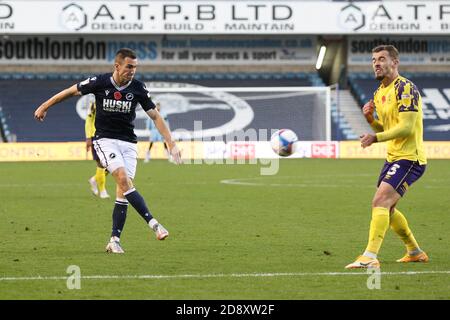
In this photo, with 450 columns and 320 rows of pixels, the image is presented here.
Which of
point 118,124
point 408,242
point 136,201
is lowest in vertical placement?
point 408,242

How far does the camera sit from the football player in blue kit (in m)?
11.2

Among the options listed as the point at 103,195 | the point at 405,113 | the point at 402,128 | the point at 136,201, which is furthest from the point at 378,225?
the point at 103,195

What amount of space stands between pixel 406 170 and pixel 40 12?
40.5 meters

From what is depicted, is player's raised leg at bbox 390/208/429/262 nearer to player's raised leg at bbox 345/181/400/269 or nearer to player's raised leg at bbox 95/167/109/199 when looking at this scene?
player's raised leg at bbox 345/181/400/269

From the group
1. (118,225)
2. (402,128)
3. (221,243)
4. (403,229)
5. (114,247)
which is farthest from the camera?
(221,243)

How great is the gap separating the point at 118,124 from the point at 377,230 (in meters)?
3.46

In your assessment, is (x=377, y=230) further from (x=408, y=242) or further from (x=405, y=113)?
(x=405, y=113)

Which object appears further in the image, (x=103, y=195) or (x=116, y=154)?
(x=103, y=195)

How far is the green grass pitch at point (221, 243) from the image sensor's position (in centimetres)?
837

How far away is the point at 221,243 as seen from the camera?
12.1 m

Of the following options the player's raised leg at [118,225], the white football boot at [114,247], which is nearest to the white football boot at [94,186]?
the player's raised leg at [118,225]

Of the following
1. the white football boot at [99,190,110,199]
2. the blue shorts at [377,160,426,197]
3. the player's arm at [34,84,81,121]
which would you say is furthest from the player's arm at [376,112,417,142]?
the white football boot at [99,190,110,199]

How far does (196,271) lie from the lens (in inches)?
373
